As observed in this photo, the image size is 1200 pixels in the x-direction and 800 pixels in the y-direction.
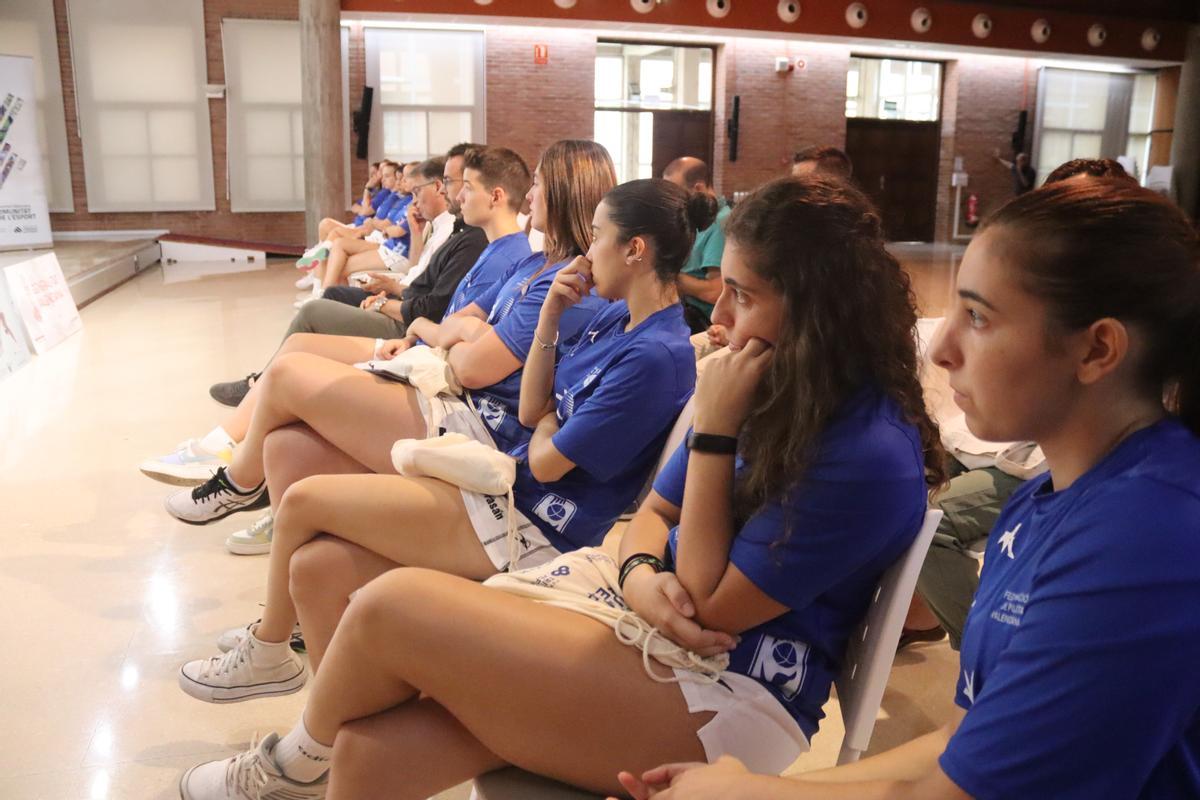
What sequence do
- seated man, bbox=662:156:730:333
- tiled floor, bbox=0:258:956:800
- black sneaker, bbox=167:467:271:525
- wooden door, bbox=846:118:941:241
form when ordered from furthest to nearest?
wooden door, bbox=846:118:941:241
seated man, bbox=662:156:730:333
black sneaker, bbox=167:467:271:525
tiled floor, bbox=0:258:956:800

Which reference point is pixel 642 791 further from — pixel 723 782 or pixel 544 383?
pixel 544 383

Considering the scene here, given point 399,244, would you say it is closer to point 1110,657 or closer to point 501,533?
point 501,533

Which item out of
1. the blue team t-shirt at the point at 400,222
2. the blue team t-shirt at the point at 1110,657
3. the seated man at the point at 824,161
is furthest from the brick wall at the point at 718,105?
the blue team t-shirt at the point at 1110,657

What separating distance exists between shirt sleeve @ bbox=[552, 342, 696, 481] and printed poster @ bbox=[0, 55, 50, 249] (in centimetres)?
1215

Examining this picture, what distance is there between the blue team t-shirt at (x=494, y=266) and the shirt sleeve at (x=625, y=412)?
1.46 meters

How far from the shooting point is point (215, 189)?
1487 cm

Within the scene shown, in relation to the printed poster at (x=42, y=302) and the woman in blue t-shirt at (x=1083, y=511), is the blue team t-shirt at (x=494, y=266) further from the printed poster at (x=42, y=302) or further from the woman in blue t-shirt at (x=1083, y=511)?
the printed poster at (x=42, y=302)

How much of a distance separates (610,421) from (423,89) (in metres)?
13.6

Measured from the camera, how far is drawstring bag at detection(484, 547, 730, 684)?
1314 millimetres

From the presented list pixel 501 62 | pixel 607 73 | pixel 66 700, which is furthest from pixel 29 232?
pixel 66 700

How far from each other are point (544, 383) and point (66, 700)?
1.40 meters

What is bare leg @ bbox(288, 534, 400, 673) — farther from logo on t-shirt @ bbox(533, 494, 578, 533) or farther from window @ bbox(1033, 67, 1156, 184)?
window @ bbox(1033, 67, 1156, 184)

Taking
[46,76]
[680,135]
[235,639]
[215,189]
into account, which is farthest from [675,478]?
[46,76]

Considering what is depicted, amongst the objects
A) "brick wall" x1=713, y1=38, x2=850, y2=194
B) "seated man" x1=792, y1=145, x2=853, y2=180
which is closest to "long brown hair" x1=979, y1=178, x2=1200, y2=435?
"seated man" x1=792, y1=145, x2=853, y2=180
